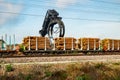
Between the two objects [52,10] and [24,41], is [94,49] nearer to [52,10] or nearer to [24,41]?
[52,10]

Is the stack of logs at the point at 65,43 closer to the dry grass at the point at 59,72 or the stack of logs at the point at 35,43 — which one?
the stack of logs at the point at 35,43

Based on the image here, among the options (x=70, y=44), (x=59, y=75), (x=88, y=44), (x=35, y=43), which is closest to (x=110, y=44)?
(x=88, y=44)

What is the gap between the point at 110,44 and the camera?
4244 cm

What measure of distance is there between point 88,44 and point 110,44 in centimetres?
422

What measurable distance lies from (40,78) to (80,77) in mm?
1578

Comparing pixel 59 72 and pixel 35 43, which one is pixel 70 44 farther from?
pixel 59 72

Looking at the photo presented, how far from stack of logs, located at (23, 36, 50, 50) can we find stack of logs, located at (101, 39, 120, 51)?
30.2ft

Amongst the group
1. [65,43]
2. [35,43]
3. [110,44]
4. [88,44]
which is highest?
[35,43]

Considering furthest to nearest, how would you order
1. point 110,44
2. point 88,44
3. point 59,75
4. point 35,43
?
point 110,44
point 88,44
point 35,43
point 59,75

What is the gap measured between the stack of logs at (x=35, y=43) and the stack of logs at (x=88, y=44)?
537 centimetres

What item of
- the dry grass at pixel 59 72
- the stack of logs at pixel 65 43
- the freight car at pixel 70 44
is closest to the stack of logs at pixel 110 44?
the freight car at pixel 70 44

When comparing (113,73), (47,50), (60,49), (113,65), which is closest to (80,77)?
(113,73)

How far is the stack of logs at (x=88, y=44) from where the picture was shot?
39.4 metres

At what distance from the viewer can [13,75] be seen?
471 inches
